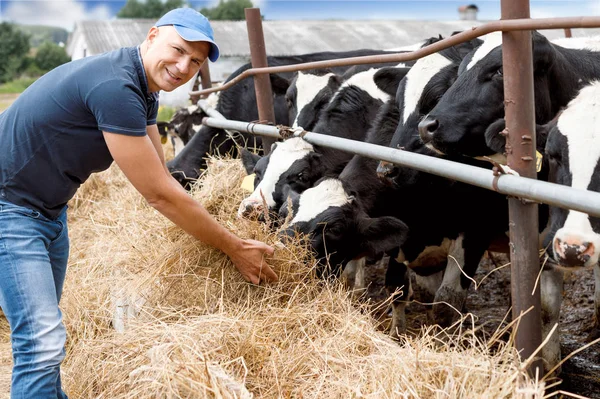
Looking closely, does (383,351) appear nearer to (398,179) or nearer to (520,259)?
(520,259)

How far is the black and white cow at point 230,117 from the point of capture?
6515mm

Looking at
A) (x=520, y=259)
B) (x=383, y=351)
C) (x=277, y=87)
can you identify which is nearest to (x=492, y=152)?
(x=520, y=259)

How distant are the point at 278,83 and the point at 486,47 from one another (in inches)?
127

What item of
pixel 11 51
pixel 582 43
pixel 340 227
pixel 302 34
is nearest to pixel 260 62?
pixel 340 227

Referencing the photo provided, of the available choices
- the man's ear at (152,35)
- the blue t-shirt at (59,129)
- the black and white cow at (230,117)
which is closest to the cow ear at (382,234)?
the blue t-shirt at (59,129)

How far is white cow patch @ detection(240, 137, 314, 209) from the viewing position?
420 cm

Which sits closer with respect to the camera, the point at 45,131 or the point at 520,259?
the point at 520,259

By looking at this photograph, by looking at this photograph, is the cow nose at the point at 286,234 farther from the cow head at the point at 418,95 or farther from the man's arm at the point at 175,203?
the cow head at the point at 418,95

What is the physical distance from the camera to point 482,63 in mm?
3395

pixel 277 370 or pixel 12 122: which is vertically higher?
pixel 12 122

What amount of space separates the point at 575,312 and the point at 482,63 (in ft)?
7.25

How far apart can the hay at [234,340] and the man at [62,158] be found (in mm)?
282

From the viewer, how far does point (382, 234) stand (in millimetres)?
3527

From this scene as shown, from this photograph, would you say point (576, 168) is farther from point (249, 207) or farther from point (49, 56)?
point (49, 56)
